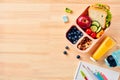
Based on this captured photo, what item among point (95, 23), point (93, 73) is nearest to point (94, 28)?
point (95, 23)

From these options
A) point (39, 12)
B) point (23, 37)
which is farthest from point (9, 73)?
point (39, 12)

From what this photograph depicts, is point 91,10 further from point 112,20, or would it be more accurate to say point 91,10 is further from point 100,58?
point 100,58

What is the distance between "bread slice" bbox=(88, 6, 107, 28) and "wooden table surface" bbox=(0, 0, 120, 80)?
0.06 m

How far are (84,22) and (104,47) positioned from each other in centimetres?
14

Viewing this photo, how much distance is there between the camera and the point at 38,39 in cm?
150

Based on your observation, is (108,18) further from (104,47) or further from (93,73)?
(93,73)

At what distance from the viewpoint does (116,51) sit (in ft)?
4.76

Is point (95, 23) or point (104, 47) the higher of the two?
point (95, 23)

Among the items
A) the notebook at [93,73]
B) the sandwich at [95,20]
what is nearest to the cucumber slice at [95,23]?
the sandwich at [95,20]

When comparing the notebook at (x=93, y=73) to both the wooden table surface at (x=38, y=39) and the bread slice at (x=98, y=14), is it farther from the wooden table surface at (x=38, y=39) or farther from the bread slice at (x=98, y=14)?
the bread slice at (x=98, y=14)

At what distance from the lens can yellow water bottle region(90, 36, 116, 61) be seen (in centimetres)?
143

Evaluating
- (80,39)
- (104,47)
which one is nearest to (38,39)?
(80,39)

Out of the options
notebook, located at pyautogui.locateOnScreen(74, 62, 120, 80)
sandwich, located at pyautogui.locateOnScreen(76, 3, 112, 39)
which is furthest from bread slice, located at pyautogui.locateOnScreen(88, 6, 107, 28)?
notebook, located at pyautogui.locateOnScreen(74, 62, 120, 80)

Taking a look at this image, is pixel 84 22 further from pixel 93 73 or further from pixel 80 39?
pixel 93 73
